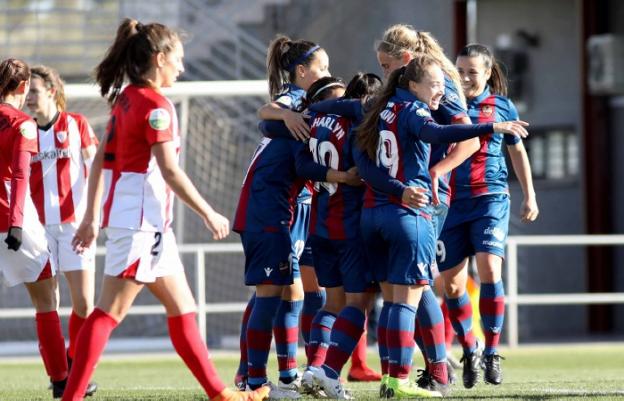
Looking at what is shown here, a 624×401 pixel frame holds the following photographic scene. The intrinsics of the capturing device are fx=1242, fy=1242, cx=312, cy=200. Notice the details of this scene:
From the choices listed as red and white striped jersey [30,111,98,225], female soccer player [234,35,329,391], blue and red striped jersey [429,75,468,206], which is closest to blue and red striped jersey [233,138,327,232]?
female soccer player [234,35,329,391]

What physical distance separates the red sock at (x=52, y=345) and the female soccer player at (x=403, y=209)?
1.84 metres

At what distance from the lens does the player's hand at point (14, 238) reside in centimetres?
632

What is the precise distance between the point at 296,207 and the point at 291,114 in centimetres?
59

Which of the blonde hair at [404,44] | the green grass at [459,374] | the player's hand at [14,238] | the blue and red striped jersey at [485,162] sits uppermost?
the blonde hair at [404,44]

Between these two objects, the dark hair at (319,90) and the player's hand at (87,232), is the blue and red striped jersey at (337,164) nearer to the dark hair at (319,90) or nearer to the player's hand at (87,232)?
the dark hair at (319,90)

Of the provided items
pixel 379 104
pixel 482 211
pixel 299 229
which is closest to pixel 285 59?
pixel 379 104

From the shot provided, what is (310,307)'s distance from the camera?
7.41 meters

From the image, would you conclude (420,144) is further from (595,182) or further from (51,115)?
(595,182)

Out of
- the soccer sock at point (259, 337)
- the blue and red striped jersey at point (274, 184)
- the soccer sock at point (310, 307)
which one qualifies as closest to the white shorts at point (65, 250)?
the blue and red striped jersey at point (274, 184)

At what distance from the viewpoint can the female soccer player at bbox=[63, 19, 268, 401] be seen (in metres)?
5.15

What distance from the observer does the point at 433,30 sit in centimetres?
1572

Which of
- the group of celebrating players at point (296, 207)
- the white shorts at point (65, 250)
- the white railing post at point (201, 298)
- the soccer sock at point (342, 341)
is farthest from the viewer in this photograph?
the white railing post at point (201, 298)

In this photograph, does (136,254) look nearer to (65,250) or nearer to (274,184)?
(274,184)

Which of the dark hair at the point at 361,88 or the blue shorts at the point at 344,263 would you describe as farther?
the dark hair at the point at 361,88
